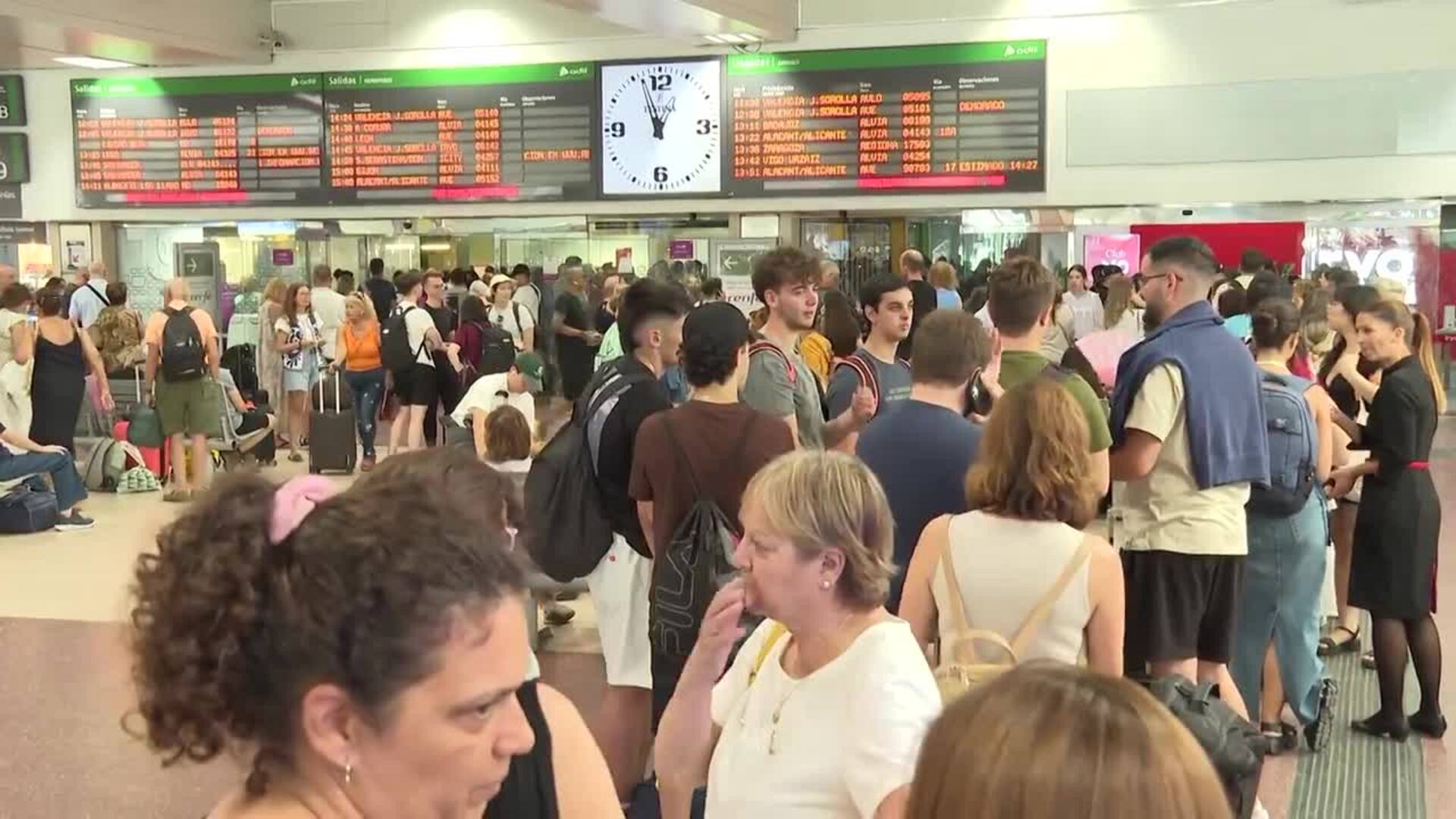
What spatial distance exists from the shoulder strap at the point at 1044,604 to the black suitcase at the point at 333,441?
8.42 meters

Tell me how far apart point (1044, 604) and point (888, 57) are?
917 cm

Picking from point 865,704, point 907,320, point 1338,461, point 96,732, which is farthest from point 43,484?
point 865,704

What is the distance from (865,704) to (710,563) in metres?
1.49

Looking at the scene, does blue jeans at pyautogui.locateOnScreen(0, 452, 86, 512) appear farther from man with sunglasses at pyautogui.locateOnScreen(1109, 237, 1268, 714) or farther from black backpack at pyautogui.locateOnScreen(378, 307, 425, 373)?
man with sunglasses at pyautogui.locateOnScreen(1109, 237, 1268, 714)

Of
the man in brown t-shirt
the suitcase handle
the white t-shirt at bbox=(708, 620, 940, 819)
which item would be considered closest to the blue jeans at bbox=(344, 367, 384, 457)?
the suitcase handle

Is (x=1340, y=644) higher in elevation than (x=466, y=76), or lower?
lower

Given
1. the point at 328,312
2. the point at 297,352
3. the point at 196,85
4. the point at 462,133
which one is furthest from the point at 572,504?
the point at 196,85

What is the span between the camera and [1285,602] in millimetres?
4586

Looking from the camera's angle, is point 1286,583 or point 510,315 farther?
point 510,315

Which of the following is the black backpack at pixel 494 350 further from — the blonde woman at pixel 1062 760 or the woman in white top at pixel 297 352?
the blonde woman at pixel 1062 760

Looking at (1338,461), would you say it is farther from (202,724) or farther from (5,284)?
(5,284)

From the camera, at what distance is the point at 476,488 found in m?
1.91

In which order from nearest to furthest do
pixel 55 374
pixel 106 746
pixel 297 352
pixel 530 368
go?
1. pixel 106 746
2. pixel 530 368
3. pixel 55 374
4. pixel 297 352

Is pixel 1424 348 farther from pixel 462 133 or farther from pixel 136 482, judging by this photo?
pixel 462 133
